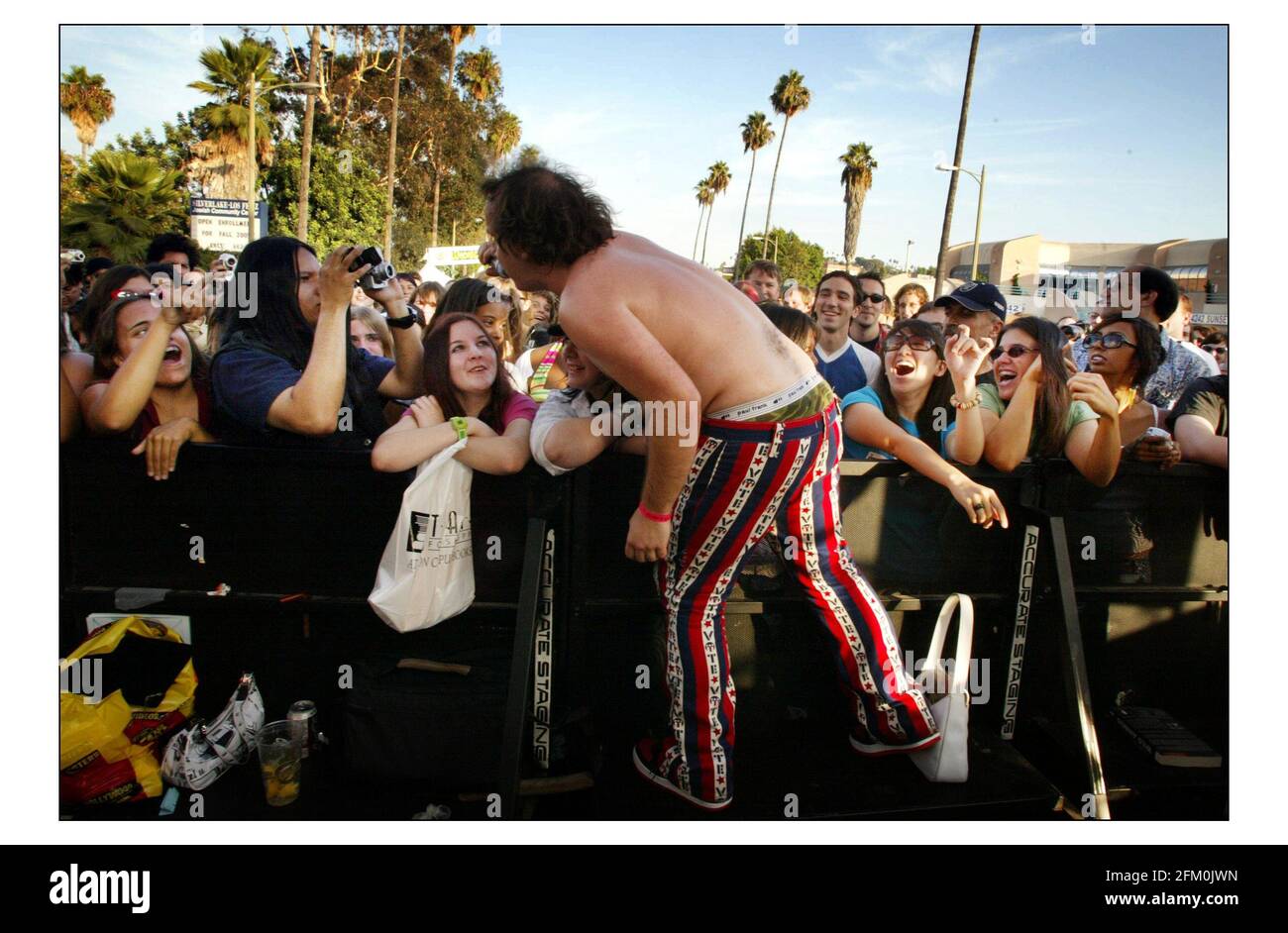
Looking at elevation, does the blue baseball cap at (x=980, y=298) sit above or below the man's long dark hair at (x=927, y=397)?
above

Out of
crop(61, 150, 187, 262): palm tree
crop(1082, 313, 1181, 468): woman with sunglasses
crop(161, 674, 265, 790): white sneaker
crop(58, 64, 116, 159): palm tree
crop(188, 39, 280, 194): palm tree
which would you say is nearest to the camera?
crop(161, 674, 265, 790): white sneaker

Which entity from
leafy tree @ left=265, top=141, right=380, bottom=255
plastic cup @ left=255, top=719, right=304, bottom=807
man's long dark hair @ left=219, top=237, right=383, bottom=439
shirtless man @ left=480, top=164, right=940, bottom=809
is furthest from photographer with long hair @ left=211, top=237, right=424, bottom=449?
leafy tree @ left=265, top=141, right=380, bottom=255

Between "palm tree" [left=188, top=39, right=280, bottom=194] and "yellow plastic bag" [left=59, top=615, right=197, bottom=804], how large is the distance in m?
22.5

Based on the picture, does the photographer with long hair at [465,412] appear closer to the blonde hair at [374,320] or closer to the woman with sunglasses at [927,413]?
the woman with sunglasses at [927,413]

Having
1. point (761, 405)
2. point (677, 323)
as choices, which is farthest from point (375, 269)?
point (761, 405)

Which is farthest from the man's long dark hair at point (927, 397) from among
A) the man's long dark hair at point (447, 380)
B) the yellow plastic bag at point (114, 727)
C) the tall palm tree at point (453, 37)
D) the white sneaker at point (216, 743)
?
the tall palm tree at point (453, 37)

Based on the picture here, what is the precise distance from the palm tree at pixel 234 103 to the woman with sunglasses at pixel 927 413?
2298 cm

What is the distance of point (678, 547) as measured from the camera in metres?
2.47

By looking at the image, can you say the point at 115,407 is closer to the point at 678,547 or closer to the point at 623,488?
the point at 623,488

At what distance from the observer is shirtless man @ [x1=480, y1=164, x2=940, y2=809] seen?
7.27 ft

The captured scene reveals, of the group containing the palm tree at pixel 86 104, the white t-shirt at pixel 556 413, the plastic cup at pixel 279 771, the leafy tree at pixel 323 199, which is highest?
the palm tree at pixel 86 104

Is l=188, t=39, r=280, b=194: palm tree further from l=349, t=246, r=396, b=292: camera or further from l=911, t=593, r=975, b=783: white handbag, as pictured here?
l=911, t=593, r=975, b=783: white handbag

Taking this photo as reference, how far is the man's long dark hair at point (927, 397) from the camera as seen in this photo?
298 centimetres
